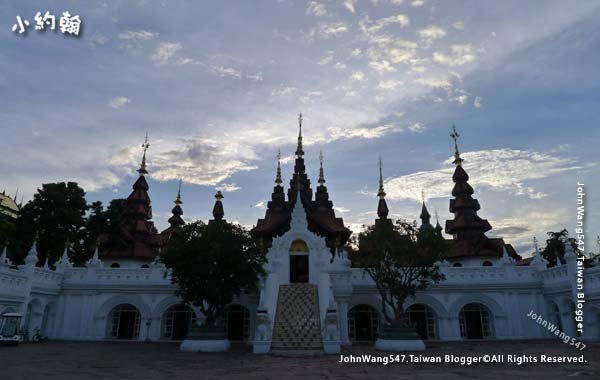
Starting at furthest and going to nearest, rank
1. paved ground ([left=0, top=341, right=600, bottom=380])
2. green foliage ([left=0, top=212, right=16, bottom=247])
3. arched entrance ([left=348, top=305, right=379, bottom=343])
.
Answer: green foliage ([left=0, top=212, right=16, bottom=247])
arched entrance ([left=348, top=305, right=379, bottom=343])
paved ground ([left=0, top=341, right=600, bottom=380])

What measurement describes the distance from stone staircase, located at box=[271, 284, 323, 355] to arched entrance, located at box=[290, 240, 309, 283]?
2820 millimetres

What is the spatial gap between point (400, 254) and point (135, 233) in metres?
33.5

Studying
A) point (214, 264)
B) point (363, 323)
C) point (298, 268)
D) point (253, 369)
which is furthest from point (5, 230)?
point (363, 323)

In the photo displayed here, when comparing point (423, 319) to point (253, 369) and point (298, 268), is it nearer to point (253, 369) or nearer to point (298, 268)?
point (298, 268)

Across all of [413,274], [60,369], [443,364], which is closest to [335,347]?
[443,364]

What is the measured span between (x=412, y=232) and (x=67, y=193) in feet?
111

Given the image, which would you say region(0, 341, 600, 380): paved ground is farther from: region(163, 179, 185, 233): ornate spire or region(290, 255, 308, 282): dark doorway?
region(163, 179, 185, 233): ornate spire

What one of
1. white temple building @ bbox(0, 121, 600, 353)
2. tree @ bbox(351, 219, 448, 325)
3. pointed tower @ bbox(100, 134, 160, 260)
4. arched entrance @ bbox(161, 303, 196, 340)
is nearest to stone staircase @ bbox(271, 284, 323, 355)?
white temple building @ bbox(0, 121, 600, 353)

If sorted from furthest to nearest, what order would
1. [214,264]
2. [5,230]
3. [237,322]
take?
[5,230], [237,322], [214,264]

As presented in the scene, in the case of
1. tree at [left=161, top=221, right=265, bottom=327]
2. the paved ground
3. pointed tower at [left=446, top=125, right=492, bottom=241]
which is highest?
pointed tower at [left=446, top=125, right=492, bottom=241]

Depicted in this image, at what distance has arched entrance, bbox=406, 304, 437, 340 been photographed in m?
28.4

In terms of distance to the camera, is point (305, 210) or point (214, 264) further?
point (305, 210)

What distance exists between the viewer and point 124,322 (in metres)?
30.2

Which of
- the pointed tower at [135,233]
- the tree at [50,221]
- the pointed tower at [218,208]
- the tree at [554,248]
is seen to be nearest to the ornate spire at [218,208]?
the pointed tower at [218,208]
